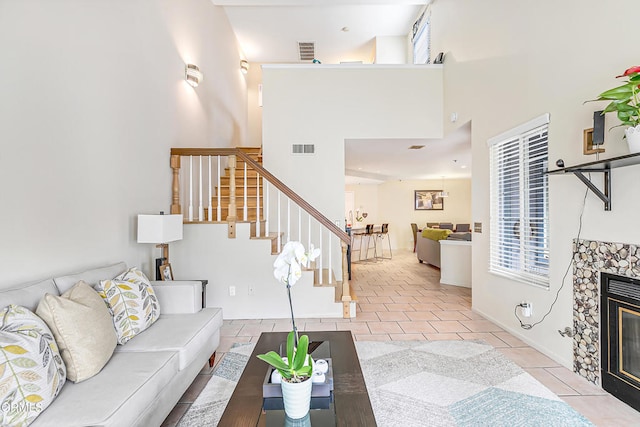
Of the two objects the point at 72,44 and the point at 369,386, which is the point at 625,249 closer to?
the point at 369,386

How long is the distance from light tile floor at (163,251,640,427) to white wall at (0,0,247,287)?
1.34 m

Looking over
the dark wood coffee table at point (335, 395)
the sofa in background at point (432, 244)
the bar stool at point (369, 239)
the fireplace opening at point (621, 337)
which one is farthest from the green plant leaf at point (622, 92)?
the bar stool at point (369, 239)

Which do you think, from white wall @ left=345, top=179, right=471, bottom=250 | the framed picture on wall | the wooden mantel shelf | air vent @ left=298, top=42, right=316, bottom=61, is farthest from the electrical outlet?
the framed picture on wall

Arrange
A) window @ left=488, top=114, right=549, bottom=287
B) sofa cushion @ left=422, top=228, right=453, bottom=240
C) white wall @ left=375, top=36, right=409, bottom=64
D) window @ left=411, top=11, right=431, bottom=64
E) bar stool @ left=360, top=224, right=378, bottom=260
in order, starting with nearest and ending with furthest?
1. window @ left=488, top=114, right=549, bottom=287
2. window @ left=411, top=11, right=431, bottom=64
3. sofa cushion @ left=422, top=228, right=453, bottom=240
4. white wall @ left=375, top=36, right=409, bottom=64
5. bar stool @ left=360, top=224, right=378, bottom=260

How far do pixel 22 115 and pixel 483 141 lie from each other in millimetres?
4275

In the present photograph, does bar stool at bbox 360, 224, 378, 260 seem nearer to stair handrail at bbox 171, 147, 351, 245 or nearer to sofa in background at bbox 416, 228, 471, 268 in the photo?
sofa in background at bbox 416, 228, 471, 268

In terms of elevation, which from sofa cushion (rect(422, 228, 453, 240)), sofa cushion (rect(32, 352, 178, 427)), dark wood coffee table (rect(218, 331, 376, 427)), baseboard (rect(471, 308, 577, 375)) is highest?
sofa cushion (rect(422, 228, 453, 240))

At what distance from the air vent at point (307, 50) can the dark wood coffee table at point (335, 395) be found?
7286mm

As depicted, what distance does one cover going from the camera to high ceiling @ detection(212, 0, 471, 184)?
562 cm

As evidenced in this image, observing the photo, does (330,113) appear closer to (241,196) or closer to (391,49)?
(241,196)

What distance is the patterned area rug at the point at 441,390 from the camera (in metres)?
2.07

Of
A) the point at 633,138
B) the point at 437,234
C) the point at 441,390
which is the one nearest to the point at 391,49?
the point at 437,234

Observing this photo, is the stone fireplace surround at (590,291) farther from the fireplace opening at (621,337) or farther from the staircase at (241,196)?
the staircase at (241,196)

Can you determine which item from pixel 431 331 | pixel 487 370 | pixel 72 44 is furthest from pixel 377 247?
pixel 72 44
